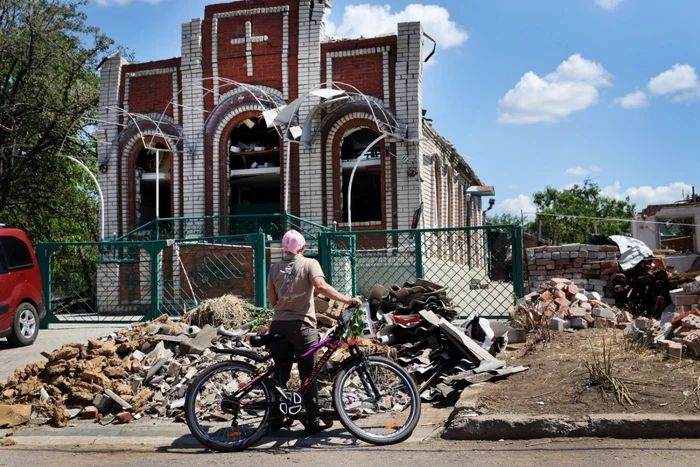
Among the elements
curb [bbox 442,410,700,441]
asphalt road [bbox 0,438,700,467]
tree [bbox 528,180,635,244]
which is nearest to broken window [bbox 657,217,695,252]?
tree [bbox 528,180,635,244]

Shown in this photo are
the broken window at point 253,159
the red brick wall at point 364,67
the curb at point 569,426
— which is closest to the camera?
the curb at point 569,426

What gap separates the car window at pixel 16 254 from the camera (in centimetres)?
1082

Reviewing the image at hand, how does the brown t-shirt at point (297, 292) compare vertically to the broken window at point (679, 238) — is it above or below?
below

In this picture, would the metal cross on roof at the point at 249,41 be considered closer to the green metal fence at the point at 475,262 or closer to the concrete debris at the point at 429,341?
the green metal fence at the point at 475,262

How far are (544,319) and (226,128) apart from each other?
34.1 ft

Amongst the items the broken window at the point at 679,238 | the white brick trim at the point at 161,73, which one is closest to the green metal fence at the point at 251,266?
the white brick trim at the point at 161,73

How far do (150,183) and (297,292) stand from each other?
532 inches

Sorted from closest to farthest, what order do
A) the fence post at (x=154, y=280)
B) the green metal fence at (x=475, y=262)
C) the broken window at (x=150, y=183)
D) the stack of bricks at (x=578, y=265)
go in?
the green metal fence at (x=475, y=262) < the stack of bricks at (x=578, y=265) < the fence post at (x=154, y=280) < the broken window at (x=150, y=183)

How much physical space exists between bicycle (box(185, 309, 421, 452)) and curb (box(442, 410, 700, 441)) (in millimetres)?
467

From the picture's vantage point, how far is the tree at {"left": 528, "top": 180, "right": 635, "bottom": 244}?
49034mm

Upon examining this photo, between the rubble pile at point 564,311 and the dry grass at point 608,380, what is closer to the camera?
the dry grass at point 608,380

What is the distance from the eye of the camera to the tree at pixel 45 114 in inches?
768

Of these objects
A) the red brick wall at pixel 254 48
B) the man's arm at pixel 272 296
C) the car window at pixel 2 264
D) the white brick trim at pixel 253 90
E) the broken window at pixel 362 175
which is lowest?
the man's arm at pixel 272 296

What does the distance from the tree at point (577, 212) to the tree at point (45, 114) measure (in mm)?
34141
